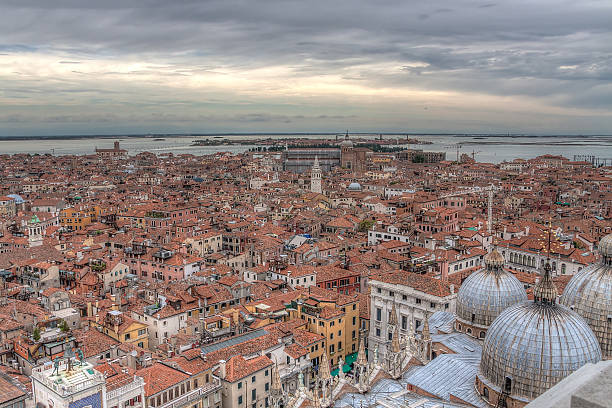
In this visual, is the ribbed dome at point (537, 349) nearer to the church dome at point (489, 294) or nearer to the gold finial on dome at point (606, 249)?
the church dome at point (489, 294)

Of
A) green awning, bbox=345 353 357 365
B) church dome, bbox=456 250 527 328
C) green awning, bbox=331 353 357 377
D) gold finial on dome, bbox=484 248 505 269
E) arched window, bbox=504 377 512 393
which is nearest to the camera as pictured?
arched window, bbox=504 377 512 393

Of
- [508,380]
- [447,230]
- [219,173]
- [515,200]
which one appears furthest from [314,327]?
[219,173]

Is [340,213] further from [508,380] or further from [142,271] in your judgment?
[508,380]

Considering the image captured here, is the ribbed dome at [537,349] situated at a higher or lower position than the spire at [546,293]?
lower

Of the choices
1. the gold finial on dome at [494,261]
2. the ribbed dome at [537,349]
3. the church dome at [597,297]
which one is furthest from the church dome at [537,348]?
the gold finial on dome at [494,261]

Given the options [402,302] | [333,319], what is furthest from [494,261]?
[333,319]

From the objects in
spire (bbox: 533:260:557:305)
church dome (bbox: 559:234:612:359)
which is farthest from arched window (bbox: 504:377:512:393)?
church dome (bbox: 559:234:612:359)

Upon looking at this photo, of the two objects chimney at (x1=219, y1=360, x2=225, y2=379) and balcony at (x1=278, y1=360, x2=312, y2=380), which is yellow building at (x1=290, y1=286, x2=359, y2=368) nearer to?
balcony at (x1=278, y1=360, x2=312, y2=380)
